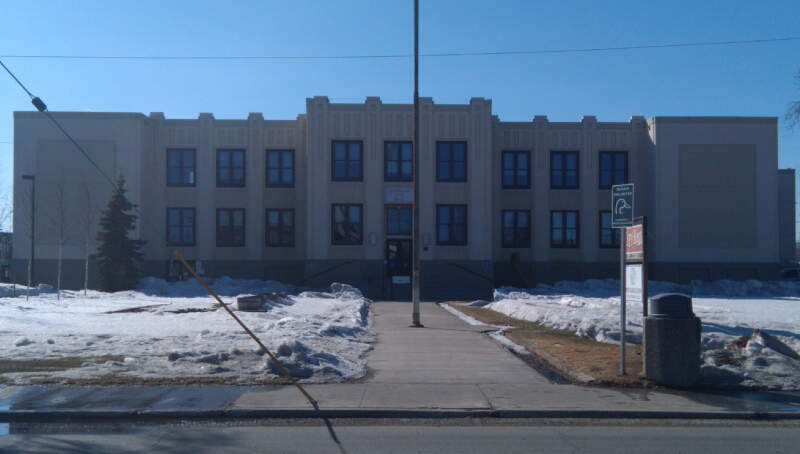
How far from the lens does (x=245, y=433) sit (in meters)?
7.88

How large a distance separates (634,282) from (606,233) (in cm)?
3073

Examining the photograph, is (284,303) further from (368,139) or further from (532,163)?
(532,163)

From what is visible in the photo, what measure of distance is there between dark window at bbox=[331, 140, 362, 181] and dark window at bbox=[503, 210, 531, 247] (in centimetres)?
1038

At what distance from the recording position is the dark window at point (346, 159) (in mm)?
39750

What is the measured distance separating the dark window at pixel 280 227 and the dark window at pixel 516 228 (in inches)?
546

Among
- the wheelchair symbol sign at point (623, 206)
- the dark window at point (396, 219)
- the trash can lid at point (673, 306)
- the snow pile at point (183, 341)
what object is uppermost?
the dark window at point (396, 219)

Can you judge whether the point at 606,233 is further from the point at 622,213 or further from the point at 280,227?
the point at 622,213

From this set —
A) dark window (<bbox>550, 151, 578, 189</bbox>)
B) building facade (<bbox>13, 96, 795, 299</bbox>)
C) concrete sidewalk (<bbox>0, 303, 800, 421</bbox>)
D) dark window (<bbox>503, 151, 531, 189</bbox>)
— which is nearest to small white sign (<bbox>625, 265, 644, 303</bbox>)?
concrete sidewalk (<bbox>0, 303, 800, 421</bbox>)

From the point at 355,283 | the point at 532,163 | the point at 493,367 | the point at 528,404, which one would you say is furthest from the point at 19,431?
the point at 532,163

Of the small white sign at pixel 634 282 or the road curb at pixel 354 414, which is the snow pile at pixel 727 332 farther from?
the road curb at pixel 354 414

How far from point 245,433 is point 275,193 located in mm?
34781

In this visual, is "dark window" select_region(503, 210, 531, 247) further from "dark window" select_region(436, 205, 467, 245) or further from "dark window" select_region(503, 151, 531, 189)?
"dark window" select_region(436, 205, 467, 245)

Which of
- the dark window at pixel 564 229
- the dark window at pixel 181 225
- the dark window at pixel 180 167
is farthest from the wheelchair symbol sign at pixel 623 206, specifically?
the dark window at pixel 180 167

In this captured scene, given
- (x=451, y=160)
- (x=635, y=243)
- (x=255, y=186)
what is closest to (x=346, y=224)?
(x=255, y=186)
